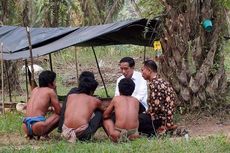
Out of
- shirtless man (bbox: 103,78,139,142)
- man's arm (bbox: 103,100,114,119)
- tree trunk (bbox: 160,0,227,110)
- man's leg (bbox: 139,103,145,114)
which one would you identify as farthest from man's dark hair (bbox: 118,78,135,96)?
tree trunk (bbox: 160,0,227,110)

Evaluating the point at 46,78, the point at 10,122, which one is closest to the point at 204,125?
the point at 46,78

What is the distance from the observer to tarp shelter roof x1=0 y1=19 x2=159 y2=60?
8.98m

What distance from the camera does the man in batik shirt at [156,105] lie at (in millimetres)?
7258

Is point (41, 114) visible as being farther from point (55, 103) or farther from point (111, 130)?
point (111, 130)

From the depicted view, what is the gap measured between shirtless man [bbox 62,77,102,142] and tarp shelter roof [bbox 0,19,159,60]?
6.26ft

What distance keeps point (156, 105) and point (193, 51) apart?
90.7 inches

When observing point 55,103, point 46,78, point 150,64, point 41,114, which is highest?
point 150,64

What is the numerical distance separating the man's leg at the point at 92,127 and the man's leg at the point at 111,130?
91 mm

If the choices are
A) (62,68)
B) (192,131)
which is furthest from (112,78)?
(192,131)

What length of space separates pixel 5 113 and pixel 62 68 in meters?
13.7

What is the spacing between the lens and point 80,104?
695 cm

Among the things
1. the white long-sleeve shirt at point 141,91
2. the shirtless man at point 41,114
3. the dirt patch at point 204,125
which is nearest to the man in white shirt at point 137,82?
the white long-sleeve shirt at point 141,91

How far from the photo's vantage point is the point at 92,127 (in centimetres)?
697

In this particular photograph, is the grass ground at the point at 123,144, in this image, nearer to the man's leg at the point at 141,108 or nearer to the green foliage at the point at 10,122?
the green foliage at the point at 10,122
